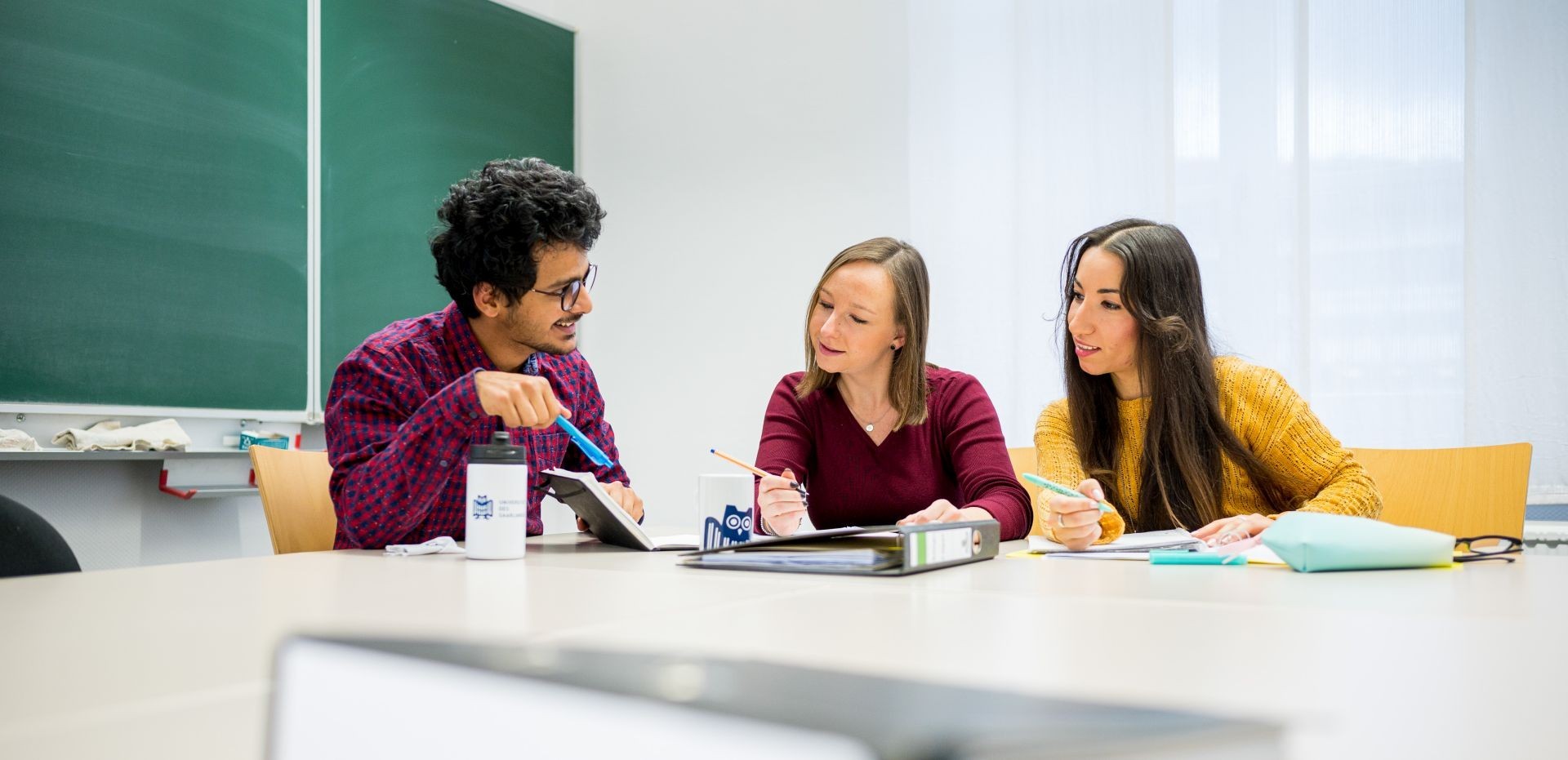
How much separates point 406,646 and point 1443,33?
3.22 meters

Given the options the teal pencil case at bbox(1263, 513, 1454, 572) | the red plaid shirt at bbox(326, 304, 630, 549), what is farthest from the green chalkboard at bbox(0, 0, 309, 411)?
the teal pencil case at bbox(1263, 513, 1454, 572)

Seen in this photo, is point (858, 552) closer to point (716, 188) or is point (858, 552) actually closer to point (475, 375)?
point (475, 375)

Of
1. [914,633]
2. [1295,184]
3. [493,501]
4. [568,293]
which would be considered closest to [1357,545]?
[914,633]

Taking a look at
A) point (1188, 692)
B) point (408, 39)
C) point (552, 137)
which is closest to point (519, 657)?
point (1188, 692)

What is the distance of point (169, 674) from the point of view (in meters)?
0.47

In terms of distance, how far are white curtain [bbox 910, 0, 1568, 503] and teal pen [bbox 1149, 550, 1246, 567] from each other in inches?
72.6

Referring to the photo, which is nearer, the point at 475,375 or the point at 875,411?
the point at 475,375

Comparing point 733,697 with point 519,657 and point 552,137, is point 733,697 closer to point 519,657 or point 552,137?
point 519,657

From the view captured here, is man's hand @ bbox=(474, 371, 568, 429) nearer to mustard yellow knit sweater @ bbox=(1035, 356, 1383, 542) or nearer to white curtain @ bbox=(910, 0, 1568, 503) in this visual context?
mustard yellow knit sweater @ bbox=(1035, 356, 1383, 542)

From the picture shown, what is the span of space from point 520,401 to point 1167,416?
1101mm

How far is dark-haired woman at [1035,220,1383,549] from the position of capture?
171cm

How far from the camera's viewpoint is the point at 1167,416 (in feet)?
5.77

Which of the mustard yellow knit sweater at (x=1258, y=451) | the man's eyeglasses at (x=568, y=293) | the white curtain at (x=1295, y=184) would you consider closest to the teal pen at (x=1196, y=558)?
the mustard yellow knit sweater at (x=1258, y=451)

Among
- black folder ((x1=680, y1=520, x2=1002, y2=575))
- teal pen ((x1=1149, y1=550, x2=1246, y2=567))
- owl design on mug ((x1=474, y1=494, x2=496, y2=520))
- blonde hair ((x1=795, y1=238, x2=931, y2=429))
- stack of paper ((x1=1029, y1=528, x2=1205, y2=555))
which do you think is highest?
blonde hair ((x1=795, y1=238, x2=931, y2=429))
